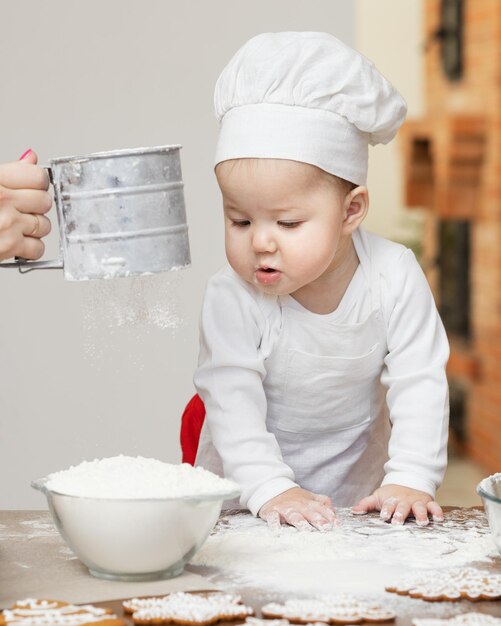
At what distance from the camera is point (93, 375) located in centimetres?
230

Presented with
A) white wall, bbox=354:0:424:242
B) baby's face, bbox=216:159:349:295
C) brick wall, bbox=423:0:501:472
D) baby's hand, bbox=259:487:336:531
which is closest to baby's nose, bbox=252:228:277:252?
baby's face, bbox=216:159:349:295

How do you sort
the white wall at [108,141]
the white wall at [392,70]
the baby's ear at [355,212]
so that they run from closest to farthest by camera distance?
the baby's ear at [355,212], the white wall at [108,141], the white wall at [392,70]

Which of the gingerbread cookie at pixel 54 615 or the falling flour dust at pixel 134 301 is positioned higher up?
the falling flour dust at pixel 134 301

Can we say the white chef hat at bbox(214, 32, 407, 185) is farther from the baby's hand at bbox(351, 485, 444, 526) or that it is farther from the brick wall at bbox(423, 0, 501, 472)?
the brick wall at bbox(423, 0, 501, 472)

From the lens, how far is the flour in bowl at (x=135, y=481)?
0.99 m

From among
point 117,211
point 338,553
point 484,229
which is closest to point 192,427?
point 338,553

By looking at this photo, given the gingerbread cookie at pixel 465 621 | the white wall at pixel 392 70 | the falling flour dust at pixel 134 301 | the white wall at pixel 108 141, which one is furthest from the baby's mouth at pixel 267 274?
the white wall at pixel 392 70

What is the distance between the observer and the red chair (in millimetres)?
1710

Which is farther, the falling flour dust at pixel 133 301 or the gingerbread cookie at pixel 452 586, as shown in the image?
the falling flour dust at pixel 133 301

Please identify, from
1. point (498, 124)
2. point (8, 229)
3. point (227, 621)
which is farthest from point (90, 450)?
point (498, 124)

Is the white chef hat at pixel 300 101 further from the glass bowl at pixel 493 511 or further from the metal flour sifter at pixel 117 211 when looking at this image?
the glass bowl at pixel 493 511

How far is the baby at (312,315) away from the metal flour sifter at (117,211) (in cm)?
33

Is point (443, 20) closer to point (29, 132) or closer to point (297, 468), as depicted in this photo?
point (29, 132)

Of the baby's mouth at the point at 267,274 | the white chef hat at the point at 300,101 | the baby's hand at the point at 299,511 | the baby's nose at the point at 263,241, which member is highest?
the white chef hat at the point at 300,101
